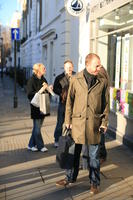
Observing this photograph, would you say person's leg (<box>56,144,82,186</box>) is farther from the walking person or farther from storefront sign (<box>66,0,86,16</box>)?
storefront sign (<box>66,0,86,16</box>)

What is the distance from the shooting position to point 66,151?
202 inches

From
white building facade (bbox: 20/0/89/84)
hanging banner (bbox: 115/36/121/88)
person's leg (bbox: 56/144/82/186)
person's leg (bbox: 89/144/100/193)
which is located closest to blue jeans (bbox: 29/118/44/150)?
person's leg (bbox: 56/144/82/186)

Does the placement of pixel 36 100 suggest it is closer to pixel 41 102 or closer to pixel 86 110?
pixel 41 102

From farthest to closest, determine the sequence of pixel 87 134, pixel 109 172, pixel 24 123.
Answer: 1. pixel 24 123
2. pixel 109 172
3. pixel 87 134

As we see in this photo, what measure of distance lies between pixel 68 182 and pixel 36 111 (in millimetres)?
2277

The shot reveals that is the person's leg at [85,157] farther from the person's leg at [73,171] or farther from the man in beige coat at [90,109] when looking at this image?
the man in beige coat at [90,109]

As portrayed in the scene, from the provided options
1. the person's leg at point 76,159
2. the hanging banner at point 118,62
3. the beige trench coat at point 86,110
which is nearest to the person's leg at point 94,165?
the beige trench coat at point 86,110

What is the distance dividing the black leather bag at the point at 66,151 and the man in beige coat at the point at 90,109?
9cm

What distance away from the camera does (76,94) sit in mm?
5086

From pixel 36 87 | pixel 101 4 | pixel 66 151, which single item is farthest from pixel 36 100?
pixel 101 4

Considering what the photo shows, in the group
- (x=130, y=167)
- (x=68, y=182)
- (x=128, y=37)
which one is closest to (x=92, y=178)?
(x=68, y=182)

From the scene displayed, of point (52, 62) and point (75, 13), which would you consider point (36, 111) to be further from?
point (52, 62)

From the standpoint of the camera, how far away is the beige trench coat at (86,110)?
500 centimetres

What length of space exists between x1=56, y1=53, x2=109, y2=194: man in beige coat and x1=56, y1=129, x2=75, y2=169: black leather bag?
89mm
